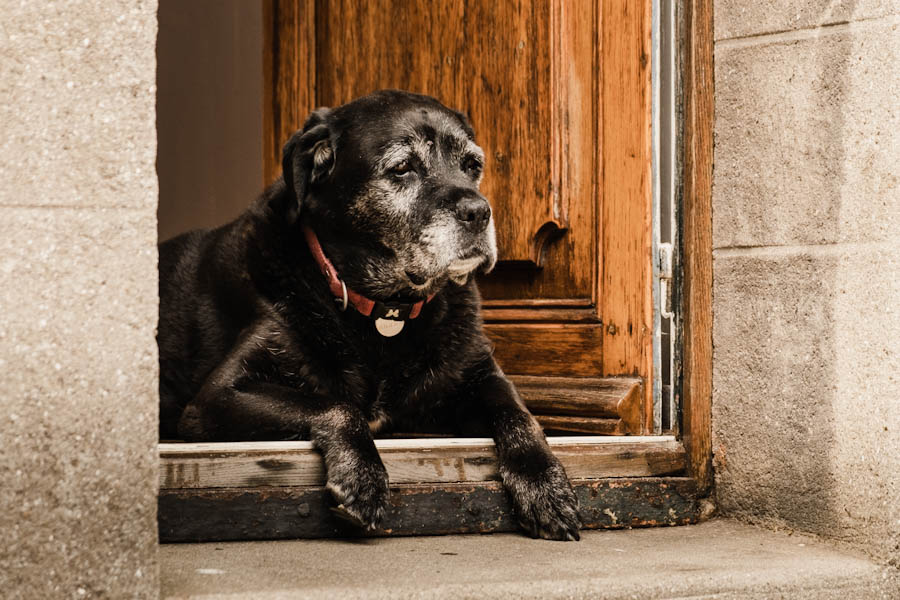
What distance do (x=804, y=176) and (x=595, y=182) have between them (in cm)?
75

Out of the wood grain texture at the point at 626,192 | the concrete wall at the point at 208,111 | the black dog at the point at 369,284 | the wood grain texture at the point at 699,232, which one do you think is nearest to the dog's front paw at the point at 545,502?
the black dog at the point at 369,284

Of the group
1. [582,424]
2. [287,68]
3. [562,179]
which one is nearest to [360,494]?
[582,424]

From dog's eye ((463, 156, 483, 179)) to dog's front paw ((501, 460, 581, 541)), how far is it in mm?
1021

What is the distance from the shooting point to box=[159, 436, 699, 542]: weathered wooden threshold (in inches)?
82.6

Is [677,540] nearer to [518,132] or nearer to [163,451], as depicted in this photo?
[163,451]

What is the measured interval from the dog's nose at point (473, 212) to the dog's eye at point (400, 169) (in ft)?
0.76

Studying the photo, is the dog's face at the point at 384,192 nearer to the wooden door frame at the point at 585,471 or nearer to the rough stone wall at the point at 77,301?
the wooden door frame at the point at 585,471

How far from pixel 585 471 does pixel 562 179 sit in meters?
1.01

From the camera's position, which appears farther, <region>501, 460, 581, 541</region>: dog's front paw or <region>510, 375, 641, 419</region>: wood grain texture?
<region>510, 375, 641, 419</region>: wood grain texture

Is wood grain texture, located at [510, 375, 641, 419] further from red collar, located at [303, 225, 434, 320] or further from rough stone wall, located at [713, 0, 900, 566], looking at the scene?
red collar, located at [303, 225, 434, 320]

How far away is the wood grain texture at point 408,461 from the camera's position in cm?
212

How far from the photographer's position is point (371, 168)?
270cm

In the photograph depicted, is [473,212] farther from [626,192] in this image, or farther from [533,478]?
[533,478]

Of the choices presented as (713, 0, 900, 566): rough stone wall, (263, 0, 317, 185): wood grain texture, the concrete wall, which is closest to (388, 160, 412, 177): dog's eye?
(713, 0, 900, 566): rough stone wall
